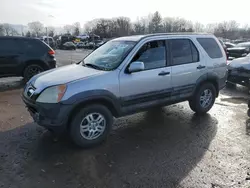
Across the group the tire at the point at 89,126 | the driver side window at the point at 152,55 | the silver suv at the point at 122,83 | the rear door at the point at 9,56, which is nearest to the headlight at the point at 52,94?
the silver suv at the point at 122,83

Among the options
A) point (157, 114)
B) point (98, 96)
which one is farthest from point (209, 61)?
point (98, 96)

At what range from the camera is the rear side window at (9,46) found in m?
8.31

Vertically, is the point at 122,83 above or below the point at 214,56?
below


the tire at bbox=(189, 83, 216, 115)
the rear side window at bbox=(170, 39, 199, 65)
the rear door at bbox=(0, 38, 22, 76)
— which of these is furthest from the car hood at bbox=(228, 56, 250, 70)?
the rear door at bbox=(0, 38, 22, 76)

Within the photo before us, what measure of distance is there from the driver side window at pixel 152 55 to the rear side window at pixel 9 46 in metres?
5.76

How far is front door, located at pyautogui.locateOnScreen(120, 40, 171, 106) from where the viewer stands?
14.0ft

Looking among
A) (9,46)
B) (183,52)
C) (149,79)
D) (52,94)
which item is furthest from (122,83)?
(9,46)

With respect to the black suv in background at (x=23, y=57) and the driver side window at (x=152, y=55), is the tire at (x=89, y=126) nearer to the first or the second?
the driver side window at (x=152, y=55)

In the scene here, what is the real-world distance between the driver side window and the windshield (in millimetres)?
220

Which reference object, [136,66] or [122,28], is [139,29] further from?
[136,66]

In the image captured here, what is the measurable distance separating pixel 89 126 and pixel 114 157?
2.20ft

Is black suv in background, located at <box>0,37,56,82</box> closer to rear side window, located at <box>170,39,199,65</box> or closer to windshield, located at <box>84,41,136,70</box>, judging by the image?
windshield, located at <box>84,41,136,70</box>

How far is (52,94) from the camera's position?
12.3ft

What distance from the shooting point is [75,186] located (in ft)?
10.0
